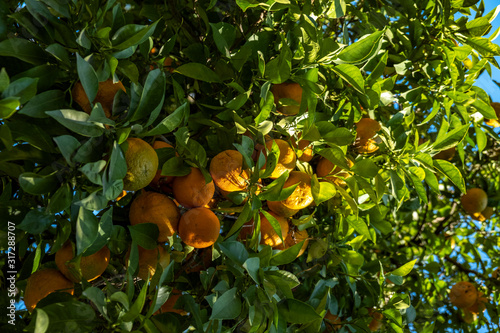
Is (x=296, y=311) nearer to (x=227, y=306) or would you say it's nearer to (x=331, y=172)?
(x=227, y=306)

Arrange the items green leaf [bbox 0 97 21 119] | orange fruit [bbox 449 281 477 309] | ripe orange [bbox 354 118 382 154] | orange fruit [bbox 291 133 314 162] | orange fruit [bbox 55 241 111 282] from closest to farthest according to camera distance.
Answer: green leaf [bbox 0 97 21 119] → orange fruit [bbox 55 241 111 282] → orange fruit [bbox 291 133 314 162] → ripe orange [bbox 354 118 382 154] → orange fruit [bbox 449 281 477 309]

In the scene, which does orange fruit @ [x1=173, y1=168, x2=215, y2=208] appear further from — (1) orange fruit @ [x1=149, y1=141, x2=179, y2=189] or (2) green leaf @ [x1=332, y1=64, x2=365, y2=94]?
(2) green leaf @ [x1=332, y1=64, x2=365, y2=94]

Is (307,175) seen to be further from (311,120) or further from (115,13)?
(115,13)

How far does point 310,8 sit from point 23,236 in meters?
0.71

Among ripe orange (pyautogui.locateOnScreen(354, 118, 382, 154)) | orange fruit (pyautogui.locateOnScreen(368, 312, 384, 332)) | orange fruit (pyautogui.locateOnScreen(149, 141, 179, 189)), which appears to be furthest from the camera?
orange fruit (pyautogui.locateOnScreen(368, 312, 384, 332))

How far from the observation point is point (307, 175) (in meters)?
0.97

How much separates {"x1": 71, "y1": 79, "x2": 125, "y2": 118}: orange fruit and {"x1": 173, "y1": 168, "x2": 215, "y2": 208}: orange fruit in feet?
0.61

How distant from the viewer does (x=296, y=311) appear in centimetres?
86

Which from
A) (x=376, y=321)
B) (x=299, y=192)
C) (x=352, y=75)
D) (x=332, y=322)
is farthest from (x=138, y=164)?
(x=376, y=321)

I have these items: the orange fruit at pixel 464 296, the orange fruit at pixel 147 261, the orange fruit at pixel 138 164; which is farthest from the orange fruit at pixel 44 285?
the orange fruit at pixel 464 296

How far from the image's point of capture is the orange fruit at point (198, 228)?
0.85 m

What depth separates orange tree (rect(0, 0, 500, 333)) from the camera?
694mm

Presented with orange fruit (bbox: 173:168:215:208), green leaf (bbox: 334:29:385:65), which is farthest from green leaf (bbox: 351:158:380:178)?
orange fruit (bbox: 173:168:215:208)

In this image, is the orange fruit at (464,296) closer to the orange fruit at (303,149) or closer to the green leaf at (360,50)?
the orange fruit at (303,149)
